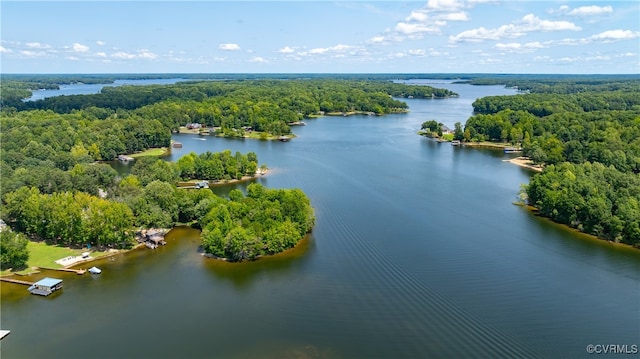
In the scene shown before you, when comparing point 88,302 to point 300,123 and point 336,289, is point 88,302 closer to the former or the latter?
point 336,289

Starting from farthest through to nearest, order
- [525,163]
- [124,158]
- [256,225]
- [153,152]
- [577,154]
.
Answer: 1. [153,152]
2. [124,158]
3. [525,163]
4. [577,154]
5. [256,225]

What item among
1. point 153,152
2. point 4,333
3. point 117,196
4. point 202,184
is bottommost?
point 4,333

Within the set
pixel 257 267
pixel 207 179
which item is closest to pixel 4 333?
pixel 257 267

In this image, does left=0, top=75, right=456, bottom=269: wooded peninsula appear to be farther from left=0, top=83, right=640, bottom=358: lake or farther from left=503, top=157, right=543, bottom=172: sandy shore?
left=503, top=157, right=543, bottom=172: sandy shore

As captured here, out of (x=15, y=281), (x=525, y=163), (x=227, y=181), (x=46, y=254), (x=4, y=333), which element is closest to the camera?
(x=4, y=333)

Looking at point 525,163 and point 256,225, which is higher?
point 256,225

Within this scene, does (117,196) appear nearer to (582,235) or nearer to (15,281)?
(15,281)

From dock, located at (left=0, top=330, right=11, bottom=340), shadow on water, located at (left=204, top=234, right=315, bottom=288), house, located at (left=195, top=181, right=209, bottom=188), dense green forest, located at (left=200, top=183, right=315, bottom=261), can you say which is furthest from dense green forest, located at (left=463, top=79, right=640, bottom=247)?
dock, located at (left=0, top=330, right=11, bottom=340)
